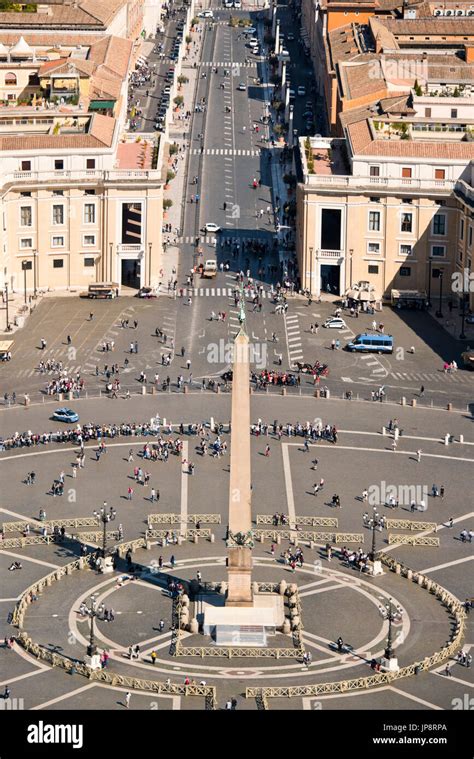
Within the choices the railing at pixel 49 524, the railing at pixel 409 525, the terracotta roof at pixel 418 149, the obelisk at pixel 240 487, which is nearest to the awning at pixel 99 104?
the terracotta roof at pixel 418 149

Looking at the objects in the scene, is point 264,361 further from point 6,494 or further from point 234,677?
point 234,677

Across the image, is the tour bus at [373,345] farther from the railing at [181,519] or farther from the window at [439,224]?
the railing at [181,519]

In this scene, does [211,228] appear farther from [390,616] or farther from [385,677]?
[385,677]

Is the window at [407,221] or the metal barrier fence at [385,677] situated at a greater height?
the window at [407,221]

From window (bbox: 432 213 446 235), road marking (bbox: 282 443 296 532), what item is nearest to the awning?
window (bbox: 432 213 446 235)

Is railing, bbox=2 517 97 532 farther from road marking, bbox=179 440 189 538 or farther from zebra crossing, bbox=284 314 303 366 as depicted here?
zebra crossing, bbox=284 314 303 366

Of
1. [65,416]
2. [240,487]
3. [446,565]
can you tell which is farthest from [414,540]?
[65,416]
